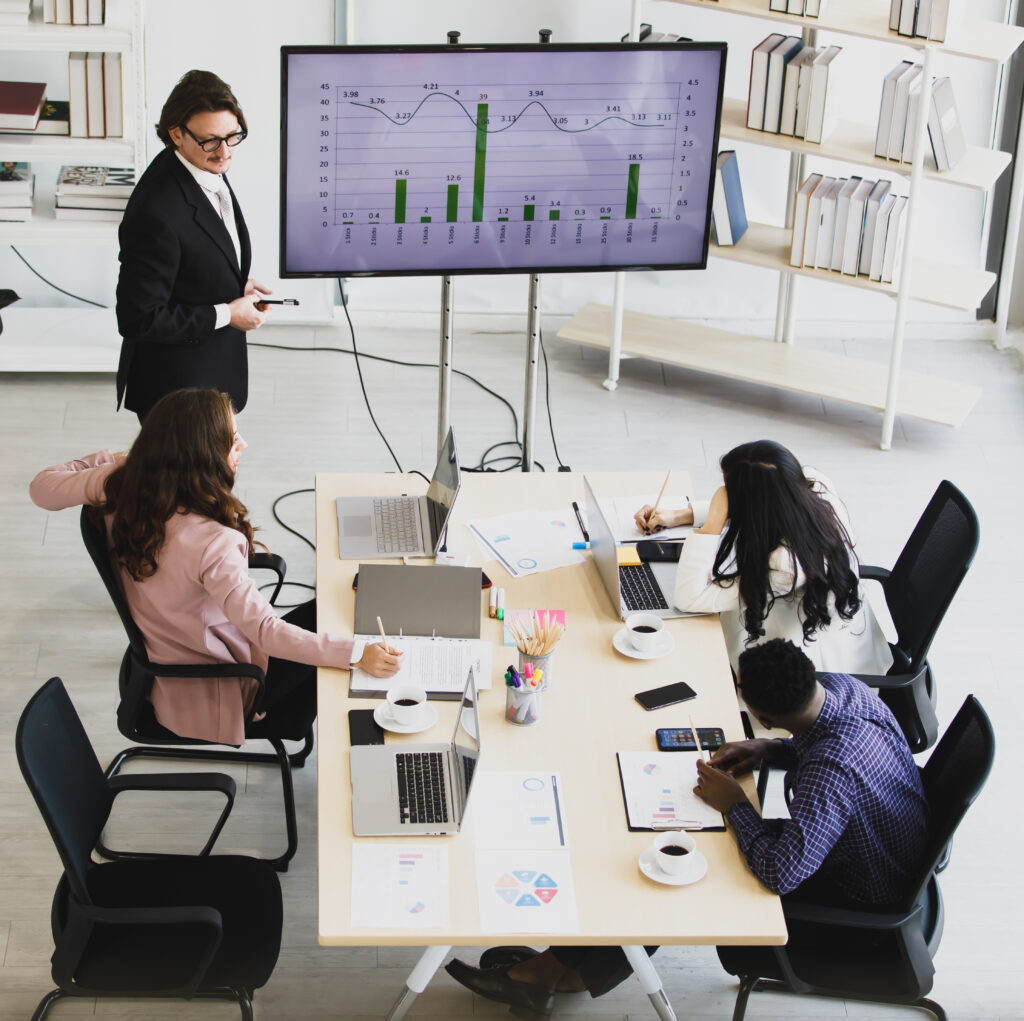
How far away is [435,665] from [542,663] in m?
0.26

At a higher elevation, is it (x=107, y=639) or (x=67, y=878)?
(x=67, y=878)

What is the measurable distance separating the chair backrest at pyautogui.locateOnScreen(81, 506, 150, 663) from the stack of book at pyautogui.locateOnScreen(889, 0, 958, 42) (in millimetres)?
3322

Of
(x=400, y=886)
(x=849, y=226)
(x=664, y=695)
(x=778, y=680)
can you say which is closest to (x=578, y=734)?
(x=664, y=695)

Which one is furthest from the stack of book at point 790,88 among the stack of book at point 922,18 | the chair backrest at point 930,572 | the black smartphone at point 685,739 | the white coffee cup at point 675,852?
the white coffee cup at point 675,852

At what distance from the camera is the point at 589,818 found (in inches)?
113

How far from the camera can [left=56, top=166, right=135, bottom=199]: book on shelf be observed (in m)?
5.46

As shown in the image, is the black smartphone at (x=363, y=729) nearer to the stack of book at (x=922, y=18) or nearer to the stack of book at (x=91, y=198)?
the stack of book at (x=91, y=198)

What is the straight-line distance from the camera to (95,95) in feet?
17.4

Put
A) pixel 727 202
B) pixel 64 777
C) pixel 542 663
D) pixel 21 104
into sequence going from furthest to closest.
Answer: pixel 727 202
pixel 21 104
pixel 542 663
pixel 64 777

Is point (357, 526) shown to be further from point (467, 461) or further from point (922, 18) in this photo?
point (922, 18)

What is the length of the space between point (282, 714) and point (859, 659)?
1453 millimetres

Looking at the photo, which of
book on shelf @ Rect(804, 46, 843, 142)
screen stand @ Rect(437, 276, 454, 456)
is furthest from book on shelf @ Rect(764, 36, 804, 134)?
screen stand @ Rect(437, 276, 454, 456)

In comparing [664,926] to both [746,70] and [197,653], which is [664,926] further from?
[746,70]

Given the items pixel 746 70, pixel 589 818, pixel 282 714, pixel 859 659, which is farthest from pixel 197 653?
pixel 746 70
